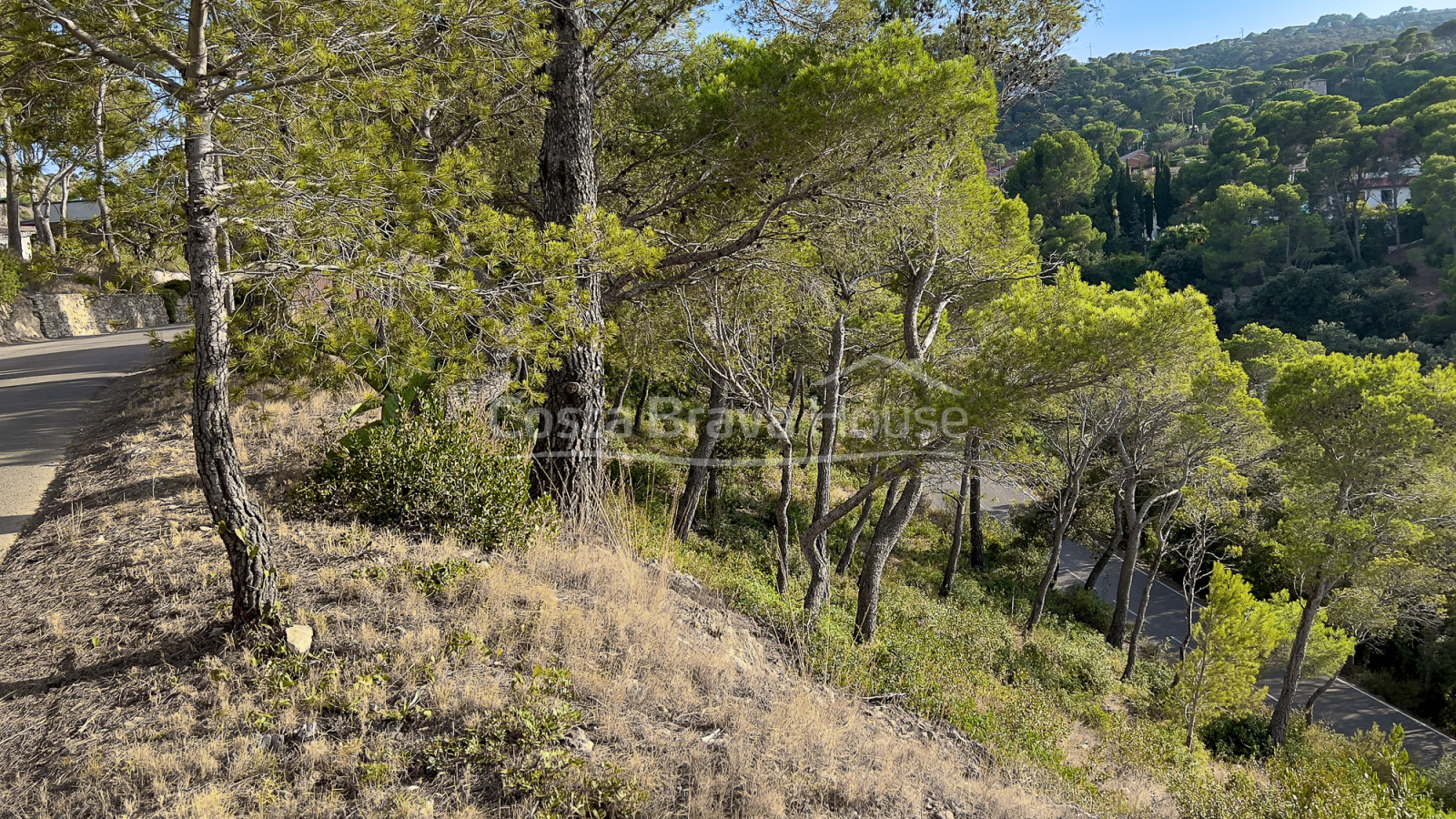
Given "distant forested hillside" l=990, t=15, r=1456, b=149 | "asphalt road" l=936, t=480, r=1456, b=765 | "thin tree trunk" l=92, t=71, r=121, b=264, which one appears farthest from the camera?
"distant forested hillside" l=990, t=15, r=1456, b=149

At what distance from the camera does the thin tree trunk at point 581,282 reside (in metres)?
5.74

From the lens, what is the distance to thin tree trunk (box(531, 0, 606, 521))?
574 centimetres

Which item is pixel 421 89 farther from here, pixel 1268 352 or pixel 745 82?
pixel 1268 352

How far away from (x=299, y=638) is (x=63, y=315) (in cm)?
2272

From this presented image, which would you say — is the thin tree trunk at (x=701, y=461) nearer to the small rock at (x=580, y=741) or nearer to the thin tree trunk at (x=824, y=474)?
the thin tree trunk at (x=824, y=474)

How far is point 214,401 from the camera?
10.7 ft

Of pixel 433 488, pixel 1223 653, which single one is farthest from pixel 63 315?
pixel 1223 653

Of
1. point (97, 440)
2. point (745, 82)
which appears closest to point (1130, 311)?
point (745, 82)

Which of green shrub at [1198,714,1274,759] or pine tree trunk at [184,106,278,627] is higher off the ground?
pine tree trunk at [184,106,278,627]

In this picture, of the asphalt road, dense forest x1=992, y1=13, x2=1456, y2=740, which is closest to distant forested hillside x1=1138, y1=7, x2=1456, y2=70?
dense forest x1=992, y1=13, x2=1456, y2=740

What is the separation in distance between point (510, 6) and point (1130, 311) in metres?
8.89

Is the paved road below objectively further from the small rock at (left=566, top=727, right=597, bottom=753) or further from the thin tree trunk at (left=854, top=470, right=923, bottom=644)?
the thin tree trunk at (left=854, top=470, right=923, bottom=644)

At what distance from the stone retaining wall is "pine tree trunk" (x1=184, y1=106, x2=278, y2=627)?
1548 cm

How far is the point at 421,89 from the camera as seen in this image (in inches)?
171
